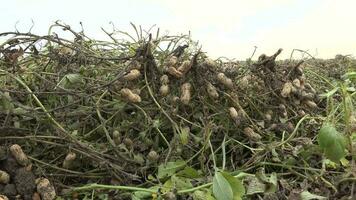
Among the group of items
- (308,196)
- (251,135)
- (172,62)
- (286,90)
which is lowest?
(308,196)

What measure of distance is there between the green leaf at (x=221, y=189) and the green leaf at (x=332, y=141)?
37 centimetres

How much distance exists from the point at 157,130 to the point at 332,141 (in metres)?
0.56

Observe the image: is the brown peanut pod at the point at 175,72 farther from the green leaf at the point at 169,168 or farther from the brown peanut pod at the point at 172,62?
the green leaf at the point at 169,168

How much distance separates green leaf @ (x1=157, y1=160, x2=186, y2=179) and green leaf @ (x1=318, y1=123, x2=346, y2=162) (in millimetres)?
433

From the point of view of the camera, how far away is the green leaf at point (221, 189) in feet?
5.37

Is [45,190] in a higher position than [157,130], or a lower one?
lower

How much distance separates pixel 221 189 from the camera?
1.65m

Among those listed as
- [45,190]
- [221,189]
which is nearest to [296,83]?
[221,189]

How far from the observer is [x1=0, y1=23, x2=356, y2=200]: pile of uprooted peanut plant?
1.86 meters

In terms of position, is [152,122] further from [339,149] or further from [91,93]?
[339,149]

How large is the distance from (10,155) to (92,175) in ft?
0.85

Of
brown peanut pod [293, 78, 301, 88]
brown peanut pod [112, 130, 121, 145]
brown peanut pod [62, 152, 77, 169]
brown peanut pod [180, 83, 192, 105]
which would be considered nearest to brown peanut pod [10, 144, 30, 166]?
brown peanut pod [62, 152, 77, 169]

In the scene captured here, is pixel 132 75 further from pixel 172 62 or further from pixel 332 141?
pixel 332 141

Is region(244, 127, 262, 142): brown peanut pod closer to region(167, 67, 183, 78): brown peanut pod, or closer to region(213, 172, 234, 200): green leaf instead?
region(167, 67, 183, 78): brown peanut pod
